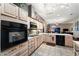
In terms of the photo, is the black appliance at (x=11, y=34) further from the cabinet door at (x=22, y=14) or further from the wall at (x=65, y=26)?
the wall at (x=65, y=26)

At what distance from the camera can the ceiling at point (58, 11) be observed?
64.4 inches

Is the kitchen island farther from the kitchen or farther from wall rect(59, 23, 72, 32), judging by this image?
wall rect(59, 23, 72, 32)

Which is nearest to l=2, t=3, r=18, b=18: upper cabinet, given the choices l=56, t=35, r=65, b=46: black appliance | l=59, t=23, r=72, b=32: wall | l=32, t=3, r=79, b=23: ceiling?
l=32, t=3, r=79, b=23: ceiling

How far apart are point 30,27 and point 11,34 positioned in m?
0.57

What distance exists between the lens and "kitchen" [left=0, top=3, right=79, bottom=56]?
1.41 metres

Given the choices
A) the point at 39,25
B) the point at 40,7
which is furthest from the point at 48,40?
the point at 40,7

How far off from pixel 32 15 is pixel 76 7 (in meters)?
0.95

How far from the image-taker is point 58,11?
68.2 inches

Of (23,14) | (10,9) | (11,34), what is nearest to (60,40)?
(23,14)

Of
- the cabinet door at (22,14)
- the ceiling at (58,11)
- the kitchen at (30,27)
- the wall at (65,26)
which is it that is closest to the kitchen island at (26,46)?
the kitchen at (30,27)

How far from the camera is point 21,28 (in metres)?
1.81

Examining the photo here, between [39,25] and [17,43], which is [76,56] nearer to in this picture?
[39,25]

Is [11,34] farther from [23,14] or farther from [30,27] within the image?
[23,14]

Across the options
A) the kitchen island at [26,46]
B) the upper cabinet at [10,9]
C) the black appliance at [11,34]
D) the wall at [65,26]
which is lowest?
the kitchen island at [26,46]
